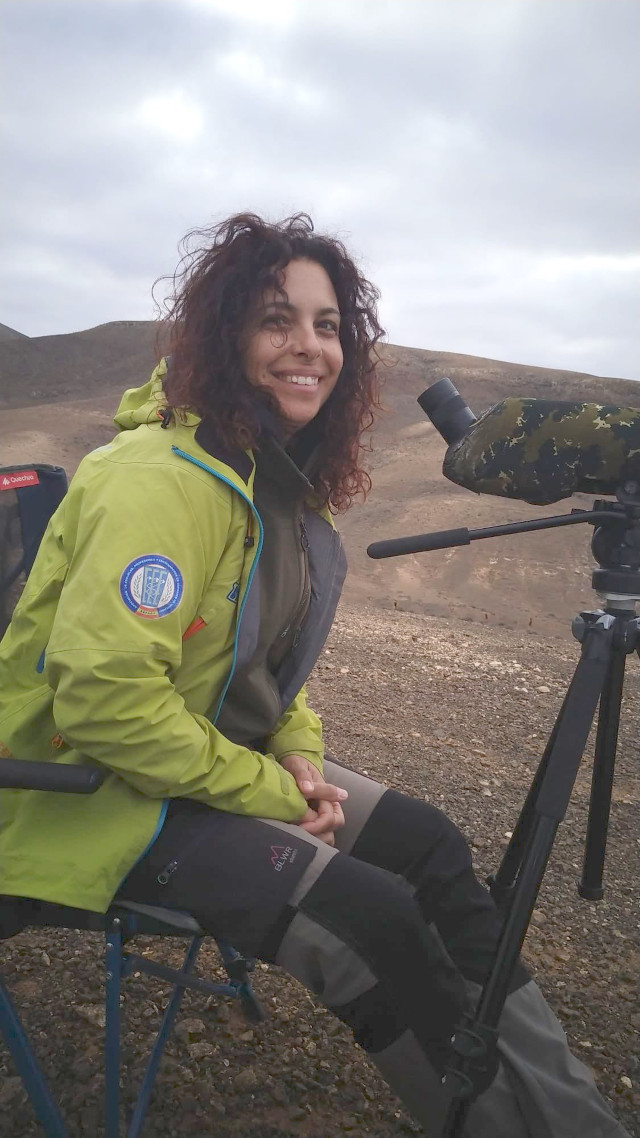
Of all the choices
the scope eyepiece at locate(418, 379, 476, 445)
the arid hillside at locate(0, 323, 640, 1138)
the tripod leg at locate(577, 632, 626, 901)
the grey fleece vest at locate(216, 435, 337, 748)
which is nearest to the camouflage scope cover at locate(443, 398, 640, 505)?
the scope eyepiece at locate(418, 379, 476, 445)

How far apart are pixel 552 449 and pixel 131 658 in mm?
785

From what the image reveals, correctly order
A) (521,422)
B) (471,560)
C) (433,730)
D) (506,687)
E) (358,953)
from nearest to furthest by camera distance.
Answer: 1. (358,953)
2. (521,422)
3. (433,730)
4. (506,687)
5. (471,560)

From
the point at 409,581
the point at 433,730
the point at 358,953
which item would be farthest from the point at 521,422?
the point at 409,581

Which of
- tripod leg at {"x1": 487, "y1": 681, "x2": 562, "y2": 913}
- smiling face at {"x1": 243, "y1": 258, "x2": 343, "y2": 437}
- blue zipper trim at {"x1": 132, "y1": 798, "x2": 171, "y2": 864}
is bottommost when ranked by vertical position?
tripod leg at {"x1": 487, "y1": 681, "x2": 562, "y2": 913}

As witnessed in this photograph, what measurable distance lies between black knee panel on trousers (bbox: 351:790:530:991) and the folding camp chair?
0.44 m

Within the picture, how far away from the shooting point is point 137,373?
121 feet

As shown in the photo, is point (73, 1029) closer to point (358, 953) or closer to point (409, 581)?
point (358, 953)

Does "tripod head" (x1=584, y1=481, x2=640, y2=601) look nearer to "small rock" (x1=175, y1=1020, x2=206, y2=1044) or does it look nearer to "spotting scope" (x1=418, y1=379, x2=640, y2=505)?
"spotting scope" (x1=418, y1=379, x2=640, y2=505)

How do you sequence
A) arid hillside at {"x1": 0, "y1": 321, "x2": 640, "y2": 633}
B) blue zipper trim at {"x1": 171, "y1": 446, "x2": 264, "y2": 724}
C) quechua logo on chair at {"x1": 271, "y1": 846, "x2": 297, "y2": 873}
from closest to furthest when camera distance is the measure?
quechua logo on chair at {"x1": 271, "y1": 846, "x2": 297, "y2": 873} → blue zipper trim at {"x1": 171, "y1": 446, "x2": 264, "y2": 724} → arid hillside at {"x1": 0, "y1": 321, "x2": 640, "y2": 633}

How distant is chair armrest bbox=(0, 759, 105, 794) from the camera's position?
128cm

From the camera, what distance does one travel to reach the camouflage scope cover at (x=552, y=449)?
142 cm

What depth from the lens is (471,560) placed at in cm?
1176

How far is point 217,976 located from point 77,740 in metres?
1.29

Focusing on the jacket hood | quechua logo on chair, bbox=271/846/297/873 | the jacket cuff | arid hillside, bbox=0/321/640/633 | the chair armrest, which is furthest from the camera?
arid hillside, bbox=0/321/640/633
